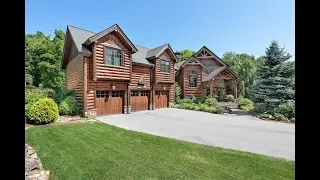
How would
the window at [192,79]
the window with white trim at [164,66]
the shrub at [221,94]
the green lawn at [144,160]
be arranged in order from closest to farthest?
the green lawn at [144,160] → the window with white trim at [164,66] → the window at [192,79] → the shrub at [221,94]

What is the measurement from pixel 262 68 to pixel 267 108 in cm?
388

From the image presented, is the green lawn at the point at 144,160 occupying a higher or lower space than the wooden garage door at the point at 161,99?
lower

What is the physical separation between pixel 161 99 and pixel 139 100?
10.4ft

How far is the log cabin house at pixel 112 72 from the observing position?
13180 mm

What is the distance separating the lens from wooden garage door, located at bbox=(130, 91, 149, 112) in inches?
660

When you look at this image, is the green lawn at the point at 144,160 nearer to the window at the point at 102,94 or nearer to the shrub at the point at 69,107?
the shrub at the point at 69,107

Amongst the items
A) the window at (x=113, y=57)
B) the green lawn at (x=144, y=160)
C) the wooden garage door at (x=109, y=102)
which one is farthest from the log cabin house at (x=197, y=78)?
the green lawn at (x=144, y=160)

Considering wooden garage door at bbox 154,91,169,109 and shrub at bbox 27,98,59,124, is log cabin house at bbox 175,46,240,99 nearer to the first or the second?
wooden garage door at bbox 154,91,169,109

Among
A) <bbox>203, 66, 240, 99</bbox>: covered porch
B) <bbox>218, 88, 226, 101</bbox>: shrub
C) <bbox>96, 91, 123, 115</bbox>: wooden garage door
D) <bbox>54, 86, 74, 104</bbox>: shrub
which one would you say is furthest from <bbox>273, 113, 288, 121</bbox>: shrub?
<bbox>54, 86, 74, 104</bbox>: shrub

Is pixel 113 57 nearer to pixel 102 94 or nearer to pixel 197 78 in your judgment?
pixel 102 94

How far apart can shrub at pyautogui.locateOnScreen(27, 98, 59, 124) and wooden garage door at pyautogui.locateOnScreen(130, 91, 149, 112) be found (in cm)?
689

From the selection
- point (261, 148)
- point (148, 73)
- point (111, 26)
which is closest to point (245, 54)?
point (148, 73)

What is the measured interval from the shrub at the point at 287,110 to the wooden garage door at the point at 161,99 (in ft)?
35.1
